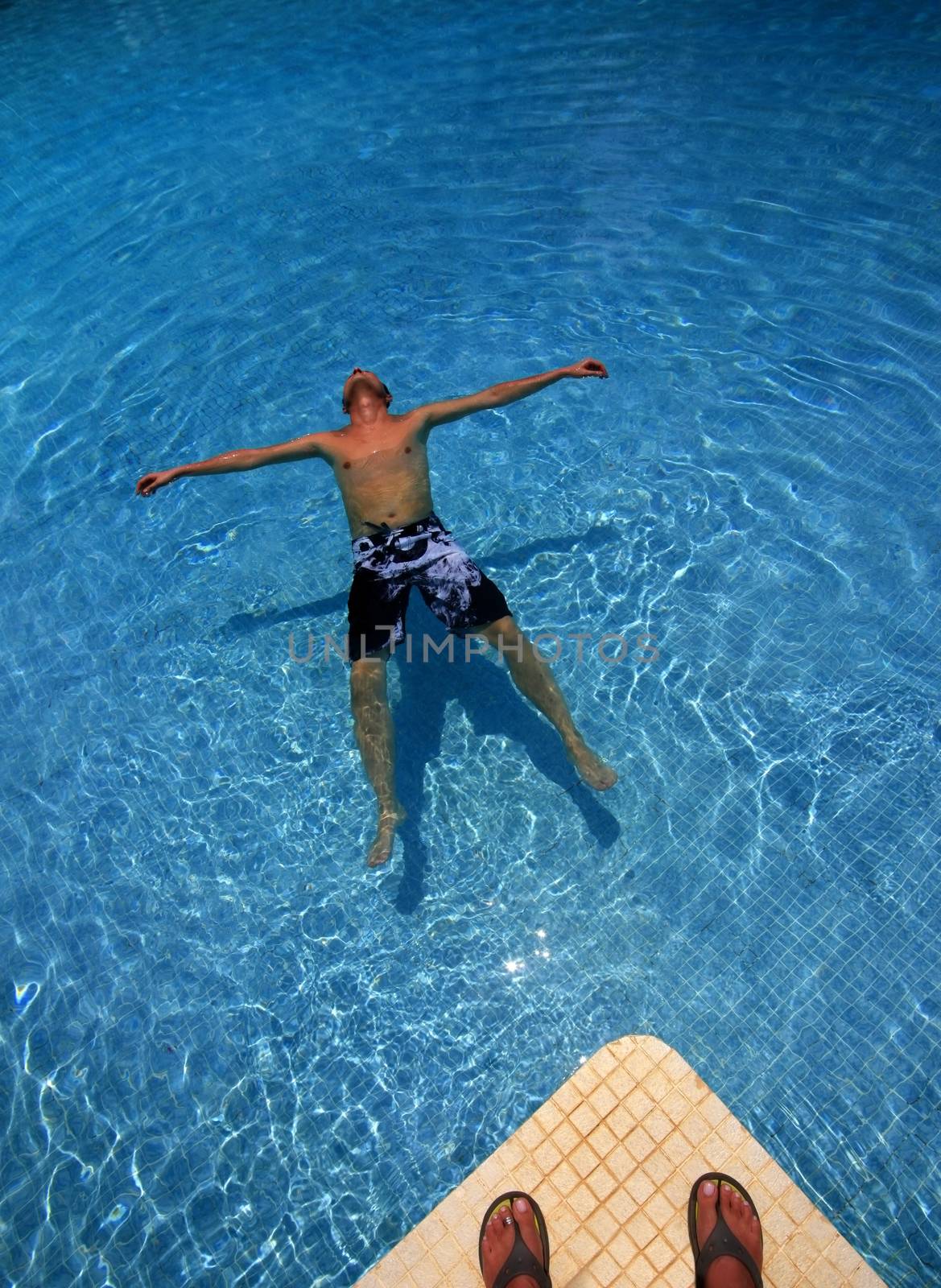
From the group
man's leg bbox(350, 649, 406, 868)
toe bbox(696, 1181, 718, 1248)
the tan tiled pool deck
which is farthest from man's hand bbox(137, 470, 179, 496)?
toe bbox(696, 1181, 718, 1248)

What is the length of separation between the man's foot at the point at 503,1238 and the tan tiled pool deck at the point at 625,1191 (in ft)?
0.37

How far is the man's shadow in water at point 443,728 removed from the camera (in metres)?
4.47

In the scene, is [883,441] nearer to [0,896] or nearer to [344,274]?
[344,274]

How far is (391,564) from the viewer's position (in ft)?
15.2

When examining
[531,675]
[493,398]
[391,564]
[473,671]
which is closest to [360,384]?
[493,398]

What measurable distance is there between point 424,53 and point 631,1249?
11.3 metres

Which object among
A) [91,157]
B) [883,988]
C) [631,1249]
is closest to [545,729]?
[883,988]

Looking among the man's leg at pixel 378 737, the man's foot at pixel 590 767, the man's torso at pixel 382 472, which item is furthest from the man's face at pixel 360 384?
the man's foot at pixel 590 767

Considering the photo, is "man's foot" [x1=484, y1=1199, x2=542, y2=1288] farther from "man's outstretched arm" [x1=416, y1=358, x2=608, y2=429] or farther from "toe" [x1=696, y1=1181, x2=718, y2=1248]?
"man's outstretched arm" [x1=416, y1=358, x2=608, y2=429]

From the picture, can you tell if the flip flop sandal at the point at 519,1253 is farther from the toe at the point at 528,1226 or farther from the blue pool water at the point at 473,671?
the blue pool water at the point at 473,671

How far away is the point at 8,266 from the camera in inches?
316

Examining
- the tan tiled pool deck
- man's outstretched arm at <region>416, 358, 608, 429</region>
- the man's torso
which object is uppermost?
man's outstretched arm at <region>416, 358, 608, 429</region>

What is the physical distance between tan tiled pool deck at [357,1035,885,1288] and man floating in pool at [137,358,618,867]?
135cm

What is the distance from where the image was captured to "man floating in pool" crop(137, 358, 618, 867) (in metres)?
4.33
